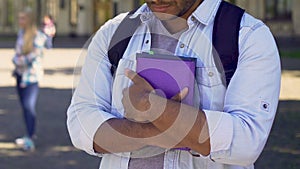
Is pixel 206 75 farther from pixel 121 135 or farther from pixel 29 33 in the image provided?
pixel 29 33

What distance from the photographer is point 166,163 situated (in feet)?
8.17

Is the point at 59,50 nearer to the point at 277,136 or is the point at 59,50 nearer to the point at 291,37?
the point at 291,37

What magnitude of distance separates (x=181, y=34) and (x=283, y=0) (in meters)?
38.5

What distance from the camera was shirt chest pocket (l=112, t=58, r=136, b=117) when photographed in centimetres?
255

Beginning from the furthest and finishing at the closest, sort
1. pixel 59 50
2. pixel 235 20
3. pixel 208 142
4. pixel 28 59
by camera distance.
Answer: pixel 59 50, pixel 28 59, pixel 235 20, pixel 208 142

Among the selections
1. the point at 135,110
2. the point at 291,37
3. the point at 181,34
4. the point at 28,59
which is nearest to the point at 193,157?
the point at 135,110

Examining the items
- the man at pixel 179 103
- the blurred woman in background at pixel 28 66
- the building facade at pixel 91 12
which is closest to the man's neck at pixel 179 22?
the man at pixel 179 103

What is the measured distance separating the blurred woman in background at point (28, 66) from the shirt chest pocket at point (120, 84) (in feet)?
24.1

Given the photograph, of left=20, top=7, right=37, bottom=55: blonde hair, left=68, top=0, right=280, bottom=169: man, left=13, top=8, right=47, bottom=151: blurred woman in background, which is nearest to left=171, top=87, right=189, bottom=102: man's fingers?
left=68, top=0, right=280, bottom=169: man

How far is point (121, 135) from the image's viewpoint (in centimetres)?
246

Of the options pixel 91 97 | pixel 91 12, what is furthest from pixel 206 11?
pixel 91 12

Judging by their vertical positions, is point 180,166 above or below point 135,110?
below

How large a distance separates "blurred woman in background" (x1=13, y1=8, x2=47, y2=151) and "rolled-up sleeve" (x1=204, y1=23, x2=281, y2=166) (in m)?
7.62

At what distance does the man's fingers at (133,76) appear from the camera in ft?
7.81
